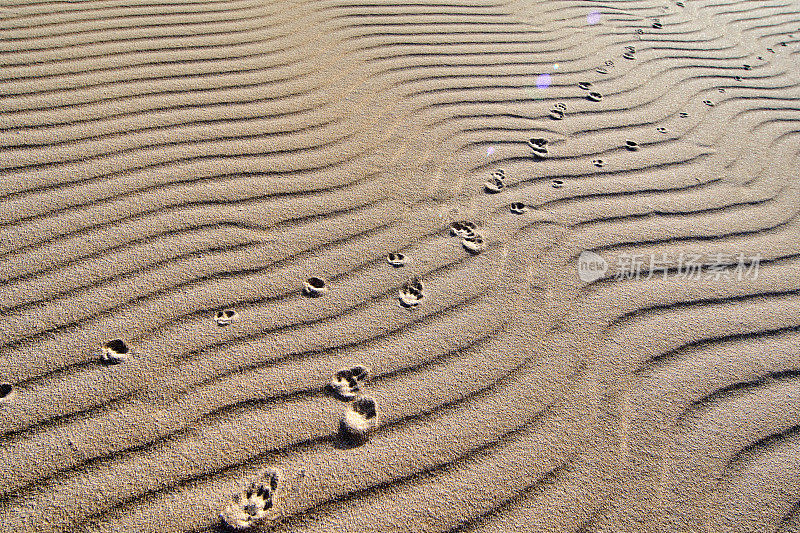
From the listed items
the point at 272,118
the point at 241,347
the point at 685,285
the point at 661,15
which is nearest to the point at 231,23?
the point at 272,118

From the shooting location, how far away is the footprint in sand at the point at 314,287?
6.74 feet

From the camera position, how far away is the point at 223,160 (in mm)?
2564

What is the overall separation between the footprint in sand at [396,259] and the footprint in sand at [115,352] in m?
1.00

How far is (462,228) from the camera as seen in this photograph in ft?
7.82

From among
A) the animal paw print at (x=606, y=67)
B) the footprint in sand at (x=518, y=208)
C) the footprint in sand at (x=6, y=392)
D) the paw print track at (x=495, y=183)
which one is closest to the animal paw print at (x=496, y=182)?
the paw print track at (x=495, y=183)

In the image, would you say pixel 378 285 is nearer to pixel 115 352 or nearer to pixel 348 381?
pixel 348 381

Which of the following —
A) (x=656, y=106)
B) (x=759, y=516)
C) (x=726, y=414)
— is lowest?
(x=759, y=516)

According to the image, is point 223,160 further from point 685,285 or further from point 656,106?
point 656,106

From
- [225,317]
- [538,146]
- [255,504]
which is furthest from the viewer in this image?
[538,146]

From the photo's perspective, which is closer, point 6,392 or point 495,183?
point 6,392

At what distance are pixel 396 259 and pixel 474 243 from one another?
36 centimetres

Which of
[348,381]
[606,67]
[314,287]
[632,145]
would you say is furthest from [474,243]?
[606,67]

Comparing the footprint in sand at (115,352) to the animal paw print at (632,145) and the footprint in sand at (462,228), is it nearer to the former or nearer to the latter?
the footprint in sand at (462,228)

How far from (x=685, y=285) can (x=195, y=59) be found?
9.48 ft
